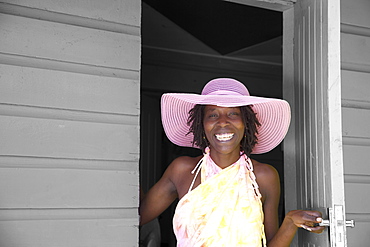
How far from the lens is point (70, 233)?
2.16 metres

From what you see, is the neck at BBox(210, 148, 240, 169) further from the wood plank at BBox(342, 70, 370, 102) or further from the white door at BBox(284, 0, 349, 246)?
the wood plank at BBox(342, 70, 370, 102)

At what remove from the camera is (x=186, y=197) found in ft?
8.26

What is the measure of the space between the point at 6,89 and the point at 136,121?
60 cm

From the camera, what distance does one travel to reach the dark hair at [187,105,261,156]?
2.58 meters

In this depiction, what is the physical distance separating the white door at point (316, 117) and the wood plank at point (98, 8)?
835 millimetres

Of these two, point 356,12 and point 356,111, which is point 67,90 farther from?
point 356,12

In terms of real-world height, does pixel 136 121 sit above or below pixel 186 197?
above

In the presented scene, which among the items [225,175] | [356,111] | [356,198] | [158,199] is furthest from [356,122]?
[158,199]

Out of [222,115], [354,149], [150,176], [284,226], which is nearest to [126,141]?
[222,115]

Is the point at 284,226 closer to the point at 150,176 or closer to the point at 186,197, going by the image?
the point at 186,197

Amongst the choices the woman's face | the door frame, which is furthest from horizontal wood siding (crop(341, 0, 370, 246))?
the woman's face

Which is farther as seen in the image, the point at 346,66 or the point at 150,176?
the point at 150,176

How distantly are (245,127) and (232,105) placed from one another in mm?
214

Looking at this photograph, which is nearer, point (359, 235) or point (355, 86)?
point (359, 235)
